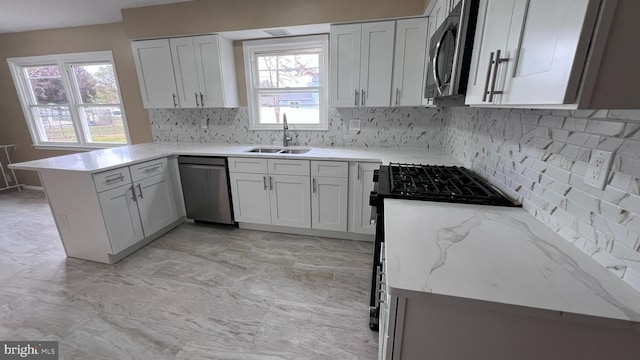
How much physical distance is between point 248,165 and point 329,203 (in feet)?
3.23

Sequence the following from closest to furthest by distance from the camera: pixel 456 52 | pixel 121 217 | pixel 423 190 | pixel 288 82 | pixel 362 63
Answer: pixel 456 52
pixel 423 190
pixel 121 217
pixel 362 63
pixel 288 82

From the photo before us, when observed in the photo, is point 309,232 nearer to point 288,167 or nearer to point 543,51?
point 288,167

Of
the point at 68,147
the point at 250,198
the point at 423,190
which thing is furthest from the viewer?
the point at 68,147

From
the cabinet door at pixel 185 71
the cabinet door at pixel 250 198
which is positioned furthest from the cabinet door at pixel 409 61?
the cabinet door at pixel 185 71

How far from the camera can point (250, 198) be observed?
2814mm

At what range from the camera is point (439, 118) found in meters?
2.74

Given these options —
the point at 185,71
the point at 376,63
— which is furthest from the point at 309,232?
the point at 185,71

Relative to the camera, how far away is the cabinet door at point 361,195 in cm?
242

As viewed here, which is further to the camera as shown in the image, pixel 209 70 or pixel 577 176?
pixel 209 70

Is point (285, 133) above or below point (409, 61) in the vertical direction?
below

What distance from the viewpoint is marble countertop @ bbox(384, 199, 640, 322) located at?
2.11 feet

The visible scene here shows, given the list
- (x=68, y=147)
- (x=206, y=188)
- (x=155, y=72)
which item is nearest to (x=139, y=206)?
(x=206, y=188)

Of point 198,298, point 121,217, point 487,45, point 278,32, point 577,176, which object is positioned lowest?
point 198,298

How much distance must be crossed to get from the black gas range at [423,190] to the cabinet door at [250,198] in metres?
1.46
